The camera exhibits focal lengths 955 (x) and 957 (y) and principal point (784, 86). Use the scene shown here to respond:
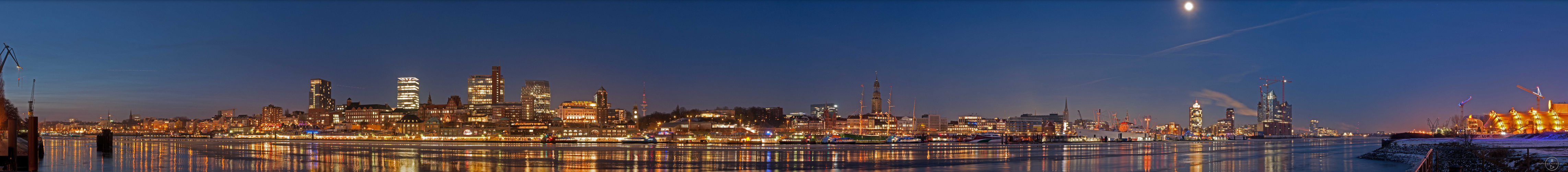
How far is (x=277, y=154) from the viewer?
55125mm

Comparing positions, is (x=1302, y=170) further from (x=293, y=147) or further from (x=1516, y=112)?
(x=1516, y=112)

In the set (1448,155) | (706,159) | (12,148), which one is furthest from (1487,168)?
(12,148)

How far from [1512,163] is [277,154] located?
58.3m

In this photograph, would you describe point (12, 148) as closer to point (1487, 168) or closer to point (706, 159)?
point (706, 159)

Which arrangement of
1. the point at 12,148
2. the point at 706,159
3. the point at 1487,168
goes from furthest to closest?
the point at 706,159, the point at 12,148, the point at 1487,168

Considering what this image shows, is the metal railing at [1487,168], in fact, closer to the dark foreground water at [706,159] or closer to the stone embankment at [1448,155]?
the stone embankment at [1448,155]

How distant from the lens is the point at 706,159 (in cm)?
4741

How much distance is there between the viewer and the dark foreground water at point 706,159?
37.7m

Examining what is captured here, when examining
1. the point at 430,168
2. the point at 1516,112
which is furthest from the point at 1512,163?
the point at 1516,112

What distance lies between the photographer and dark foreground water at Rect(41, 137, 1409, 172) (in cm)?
3772

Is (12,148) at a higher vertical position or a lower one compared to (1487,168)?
higher

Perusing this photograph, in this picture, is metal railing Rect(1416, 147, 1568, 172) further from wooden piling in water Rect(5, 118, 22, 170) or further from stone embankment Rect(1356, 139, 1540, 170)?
wooden piling in water Rect(5, 118, 22, 170)

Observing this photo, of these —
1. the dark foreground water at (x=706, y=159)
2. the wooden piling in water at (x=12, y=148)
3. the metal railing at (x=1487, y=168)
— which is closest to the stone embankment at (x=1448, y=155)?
the metal railing at (x=1487, y=168)

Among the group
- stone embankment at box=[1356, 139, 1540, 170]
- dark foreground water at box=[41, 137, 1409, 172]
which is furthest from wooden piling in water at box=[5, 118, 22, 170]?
stone embankment at box=[1356, 139, 1540, 170]
